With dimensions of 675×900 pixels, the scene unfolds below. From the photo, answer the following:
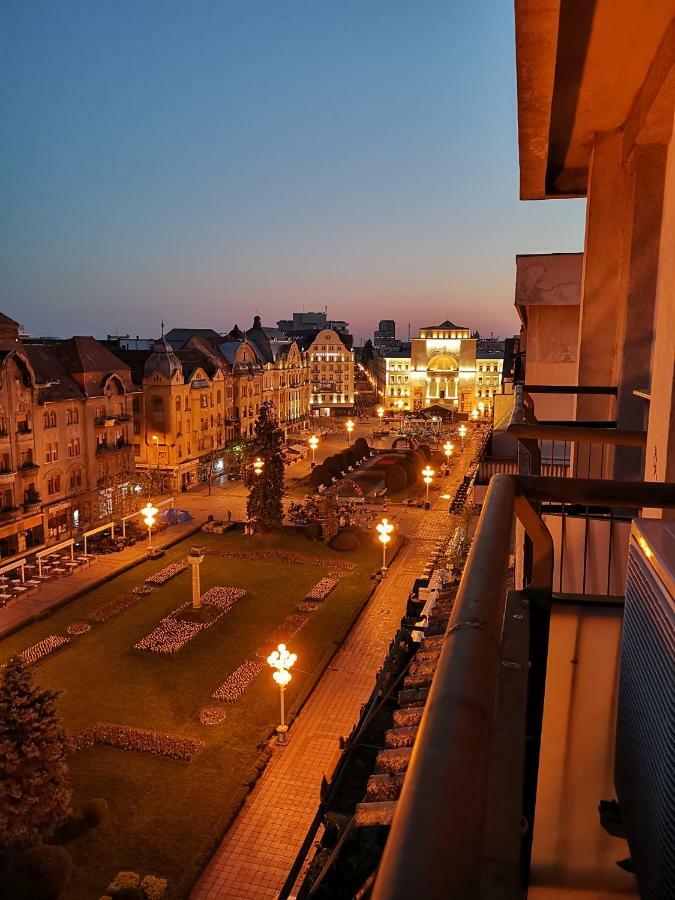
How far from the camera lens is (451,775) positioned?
1026 mm

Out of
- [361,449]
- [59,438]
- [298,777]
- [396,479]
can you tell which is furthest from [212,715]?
[361,449]

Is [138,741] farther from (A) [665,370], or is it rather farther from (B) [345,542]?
(B) [345,542]

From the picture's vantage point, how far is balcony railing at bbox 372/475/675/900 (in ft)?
3.00

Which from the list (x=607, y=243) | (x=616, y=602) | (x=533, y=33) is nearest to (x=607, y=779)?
(x=616, y=602)

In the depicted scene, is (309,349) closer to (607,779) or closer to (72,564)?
(72,564)

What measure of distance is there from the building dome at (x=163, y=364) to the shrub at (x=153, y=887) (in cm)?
3735

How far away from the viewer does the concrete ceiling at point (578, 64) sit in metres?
4.80

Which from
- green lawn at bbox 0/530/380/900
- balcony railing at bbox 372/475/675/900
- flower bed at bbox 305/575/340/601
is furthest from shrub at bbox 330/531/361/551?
balcony railing at bbox 372/475/675/900

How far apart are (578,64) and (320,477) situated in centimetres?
4121

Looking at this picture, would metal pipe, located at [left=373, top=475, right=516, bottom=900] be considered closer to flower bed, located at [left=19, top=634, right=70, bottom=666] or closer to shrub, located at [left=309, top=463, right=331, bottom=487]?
flower bed, located at [left=19, top=634, right=70, bottom=666]

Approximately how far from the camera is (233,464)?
175 ft

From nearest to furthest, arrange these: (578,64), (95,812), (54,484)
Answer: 1. (578,64)
2. (95,812)
3. (54,484)

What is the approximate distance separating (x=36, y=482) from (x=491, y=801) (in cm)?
3418

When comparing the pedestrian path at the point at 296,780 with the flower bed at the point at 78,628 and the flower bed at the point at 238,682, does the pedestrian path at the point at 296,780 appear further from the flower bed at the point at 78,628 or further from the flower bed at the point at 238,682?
the flower bed at the point at 78,628
